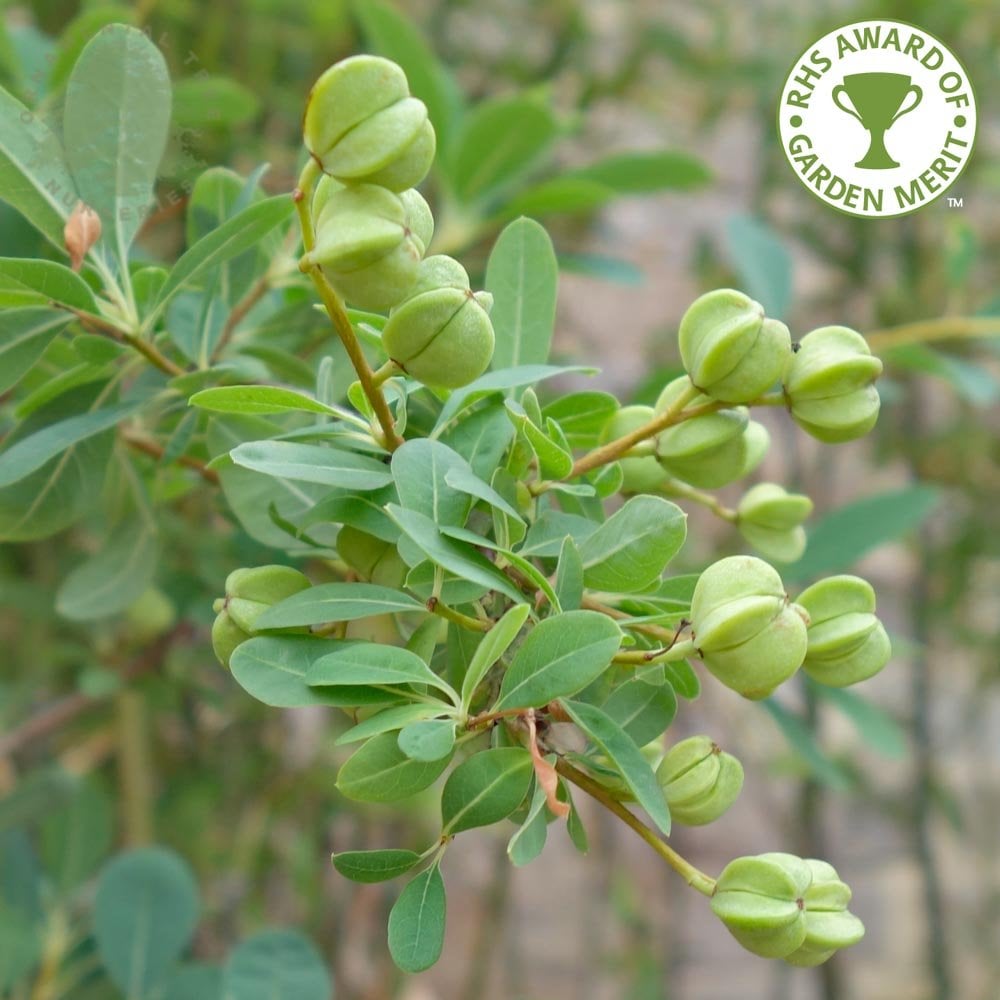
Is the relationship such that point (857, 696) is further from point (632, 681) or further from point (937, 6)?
point (937, 6)

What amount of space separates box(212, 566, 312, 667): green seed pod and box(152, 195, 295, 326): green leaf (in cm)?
10

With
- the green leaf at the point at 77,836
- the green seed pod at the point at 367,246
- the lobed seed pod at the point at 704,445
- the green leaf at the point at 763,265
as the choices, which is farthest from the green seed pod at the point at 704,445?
the green leaf at the point at 77,836

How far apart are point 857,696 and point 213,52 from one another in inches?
28.6

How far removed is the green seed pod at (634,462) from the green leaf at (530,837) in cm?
11

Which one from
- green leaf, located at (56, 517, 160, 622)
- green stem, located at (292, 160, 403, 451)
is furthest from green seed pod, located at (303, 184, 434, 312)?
green leaf, located at (56, 517, 160, 622)

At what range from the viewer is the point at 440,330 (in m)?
0.29

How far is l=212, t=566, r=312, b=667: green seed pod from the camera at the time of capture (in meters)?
0.32

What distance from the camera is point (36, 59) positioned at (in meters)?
0.67

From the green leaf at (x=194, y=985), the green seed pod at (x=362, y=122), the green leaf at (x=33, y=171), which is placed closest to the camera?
the green seed pod at (x=362, y=122)

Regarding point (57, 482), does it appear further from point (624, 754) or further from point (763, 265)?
point (763, 265)

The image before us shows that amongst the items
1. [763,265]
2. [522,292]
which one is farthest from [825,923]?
[763,265]

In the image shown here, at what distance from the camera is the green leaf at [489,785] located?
0.30 metres

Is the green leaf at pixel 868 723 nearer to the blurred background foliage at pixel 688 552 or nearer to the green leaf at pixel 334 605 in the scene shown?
the blurred background foliage at pixel 688 552

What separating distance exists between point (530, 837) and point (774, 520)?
161 millimetres
